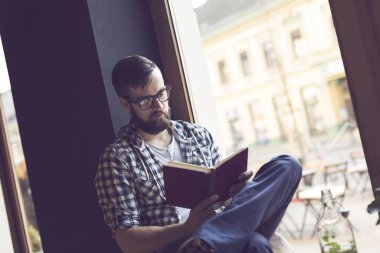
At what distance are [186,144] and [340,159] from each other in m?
0.61

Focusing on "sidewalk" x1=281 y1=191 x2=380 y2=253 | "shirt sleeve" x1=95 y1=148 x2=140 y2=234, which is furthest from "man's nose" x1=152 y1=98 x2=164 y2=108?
"sidewalk" x1=281 y1=191 x2=380 y2=253

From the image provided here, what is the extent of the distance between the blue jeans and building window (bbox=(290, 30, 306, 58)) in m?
0.51

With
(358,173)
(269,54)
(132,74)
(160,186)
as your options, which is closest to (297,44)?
(269,54)

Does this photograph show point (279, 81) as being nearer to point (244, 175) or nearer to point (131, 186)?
point (244, 175)

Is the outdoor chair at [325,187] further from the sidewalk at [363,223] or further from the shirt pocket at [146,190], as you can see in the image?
the shirt pocket at [146,190]

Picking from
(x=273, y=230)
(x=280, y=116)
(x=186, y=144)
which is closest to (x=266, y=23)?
(x=280, y=116)

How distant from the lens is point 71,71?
2.47m

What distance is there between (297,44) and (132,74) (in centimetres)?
66

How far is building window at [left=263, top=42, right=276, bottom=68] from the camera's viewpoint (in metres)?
2.08

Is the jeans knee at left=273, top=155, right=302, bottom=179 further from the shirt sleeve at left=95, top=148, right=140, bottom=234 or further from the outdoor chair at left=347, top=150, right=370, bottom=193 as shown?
the shirt sleeve at left=95, top=148, right=140, bottom=234

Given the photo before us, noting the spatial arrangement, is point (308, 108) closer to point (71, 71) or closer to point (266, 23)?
point (266, 23)

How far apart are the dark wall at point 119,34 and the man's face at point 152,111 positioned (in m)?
0.32

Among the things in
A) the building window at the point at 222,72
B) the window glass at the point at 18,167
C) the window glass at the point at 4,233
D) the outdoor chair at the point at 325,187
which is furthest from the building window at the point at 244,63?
the window glass at the point at 4,233

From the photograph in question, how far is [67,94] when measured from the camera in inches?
98.6
